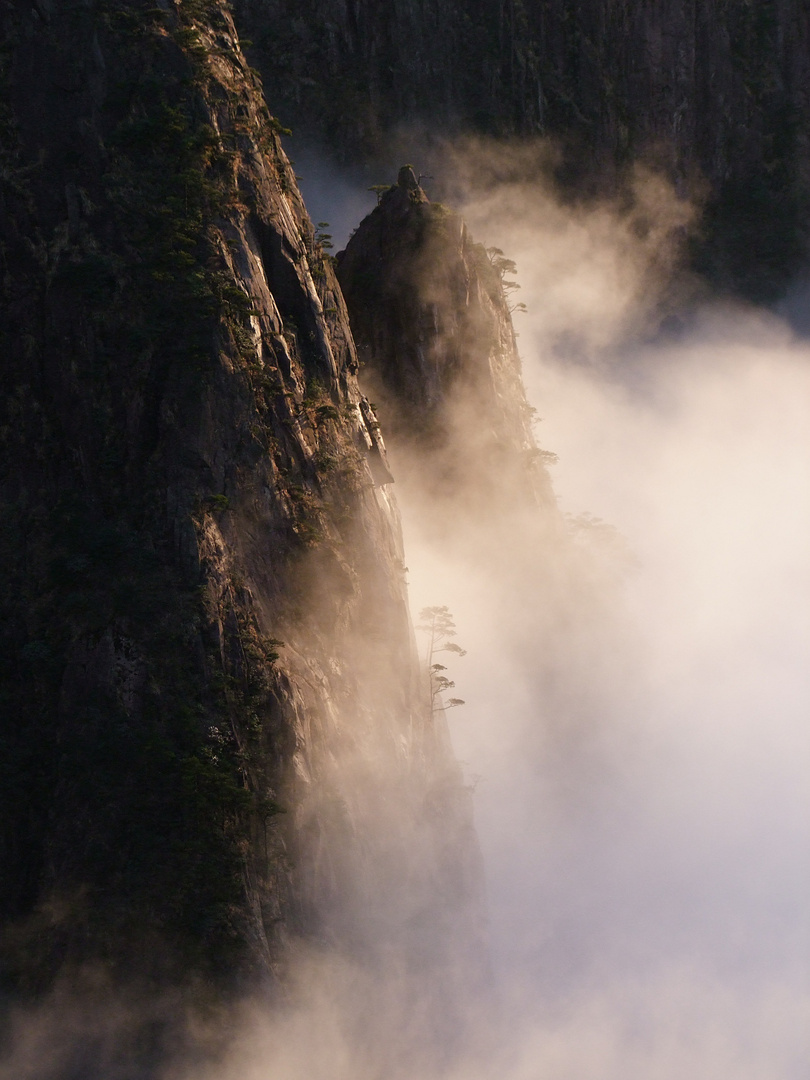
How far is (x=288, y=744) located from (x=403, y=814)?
786 centimetres

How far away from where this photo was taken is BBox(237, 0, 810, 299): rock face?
73.5 metres

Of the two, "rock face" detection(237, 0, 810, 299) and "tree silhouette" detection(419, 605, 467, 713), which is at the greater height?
"rock face" detection(237, 0, 810, 299)

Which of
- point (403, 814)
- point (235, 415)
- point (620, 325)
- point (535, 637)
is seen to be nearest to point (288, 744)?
point (403, 814)

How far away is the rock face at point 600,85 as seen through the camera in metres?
73.5

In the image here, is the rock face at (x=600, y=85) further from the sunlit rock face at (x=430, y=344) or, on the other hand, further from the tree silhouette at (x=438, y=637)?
the tree silhouette at (x=438, y=637)

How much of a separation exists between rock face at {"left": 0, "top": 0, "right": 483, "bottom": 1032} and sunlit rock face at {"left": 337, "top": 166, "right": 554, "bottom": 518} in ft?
26.3

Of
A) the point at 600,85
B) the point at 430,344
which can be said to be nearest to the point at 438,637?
the point at 430,344

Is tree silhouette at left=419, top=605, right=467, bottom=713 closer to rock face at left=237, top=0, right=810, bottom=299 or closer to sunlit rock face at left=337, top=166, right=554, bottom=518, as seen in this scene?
sunlit rock face at left=337, top=166, right=554, bottom=518

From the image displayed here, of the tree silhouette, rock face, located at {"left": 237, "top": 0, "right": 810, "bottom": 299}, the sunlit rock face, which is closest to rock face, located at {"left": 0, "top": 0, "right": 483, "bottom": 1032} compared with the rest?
the tree silhouette

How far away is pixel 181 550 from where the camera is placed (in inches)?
1405

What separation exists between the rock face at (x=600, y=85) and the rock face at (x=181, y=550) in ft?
106

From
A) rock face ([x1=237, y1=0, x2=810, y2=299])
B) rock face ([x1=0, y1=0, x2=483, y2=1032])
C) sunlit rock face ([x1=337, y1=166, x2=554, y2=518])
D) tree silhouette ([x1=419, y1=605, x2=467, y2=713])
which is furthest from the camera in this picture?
rock face ([x1=237, y1=0, x2=810, y2=299])

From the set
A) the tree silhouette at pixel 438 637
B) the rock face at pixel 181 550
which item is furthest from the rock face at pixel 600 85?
the tree silhouette at pixel 438 637

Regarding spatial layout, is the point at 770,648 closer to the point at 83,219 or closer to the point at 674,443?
the point at 674,443
